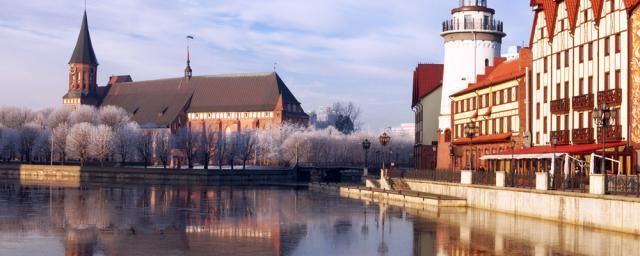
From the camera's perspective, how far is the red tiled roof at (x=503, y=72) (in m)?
68.4

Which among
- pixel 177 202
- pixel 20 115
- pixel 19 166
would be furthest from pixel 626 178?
pixel 20 115

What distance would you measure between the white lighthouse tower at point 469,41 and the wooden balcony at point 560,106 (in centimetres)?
2623

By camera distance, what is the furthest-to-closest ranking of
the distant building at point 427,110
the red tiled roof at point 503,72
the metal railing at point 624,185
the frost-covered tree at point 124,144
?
the frost-covered tree at point 124,144 < the distant building at point 427,110 < the red tiled roof at point 503,72 < the metal railing at point 624,185

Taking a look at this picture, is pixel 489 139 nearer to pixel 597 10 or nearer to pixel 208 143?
pixel 597 10

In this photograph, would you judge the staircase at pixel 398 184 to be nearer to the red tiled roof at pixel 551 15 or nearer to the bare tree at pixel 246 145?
the red tiled roof at pixel 551 15

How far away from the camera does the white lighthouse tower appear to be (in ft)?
284

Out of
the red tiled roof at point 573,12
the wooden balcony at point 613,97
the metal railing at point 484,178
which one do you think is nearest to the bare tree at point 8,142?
the metal railing at point 484,178

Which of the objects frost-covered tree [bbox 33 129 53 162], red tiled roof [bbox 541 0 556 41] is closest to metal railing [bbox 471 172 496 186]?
red tiled roof [bbox 541 0 556 41]

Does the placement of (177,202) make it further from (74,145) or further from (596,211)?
(74,145)

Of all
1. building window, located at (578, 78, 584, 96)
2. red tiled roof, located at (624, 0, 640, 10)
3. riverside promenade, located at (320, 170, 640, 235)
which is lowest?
riverside promenade, located at (320, 170, 640, 235)

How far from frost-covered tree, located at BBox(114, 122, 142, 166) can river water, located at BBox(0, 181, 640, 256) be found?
82743mm

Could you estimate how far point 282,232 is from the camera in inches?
1571

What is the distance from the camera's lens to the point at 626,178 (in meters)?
40.1

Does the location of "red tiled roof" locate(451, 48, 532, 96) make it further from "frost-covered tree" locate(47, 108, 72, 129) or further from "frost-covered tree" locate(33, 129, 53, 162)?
"frost-covered tree" locate(47, 108, 72, 129)
